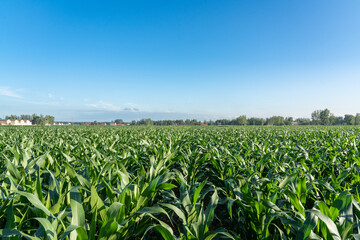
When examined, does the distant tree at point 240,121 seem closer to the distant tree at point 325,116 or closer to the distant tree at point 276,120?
the distant tree at point 276,120

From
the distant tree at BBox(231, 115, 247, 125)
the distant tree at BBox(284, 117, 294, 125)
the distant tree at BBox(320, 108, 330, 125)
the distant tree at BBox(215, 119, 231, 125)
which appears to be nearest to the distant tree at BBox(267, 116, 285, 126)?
the distant tree at BBox(284, 117, 294, 125)

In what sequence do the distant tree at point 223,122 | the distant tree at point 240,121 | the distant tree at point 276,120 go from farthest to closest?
1. the distant tree at point 276,120
2. the distant tree at point 223,122
3. the distant tree at point 240,121

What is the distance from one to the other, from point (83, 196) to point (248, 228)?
223cm

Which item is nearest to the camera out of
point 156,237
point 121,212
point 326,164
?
point 121,212

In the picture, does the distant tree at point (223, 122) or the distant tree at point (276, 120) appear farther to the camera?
the distant tree at point (276, 120)

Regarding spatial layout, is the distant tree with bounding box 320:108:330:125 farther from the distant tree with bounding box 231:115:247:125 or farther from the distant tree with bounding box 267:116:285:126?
the distant tree with bounding box 231:115:247:125

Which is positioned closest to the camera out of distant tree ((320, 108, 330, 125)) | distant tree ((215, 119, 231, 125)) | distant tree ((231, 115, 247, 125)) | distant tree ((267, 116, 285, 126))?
distant tree ((320, 108, 330, 125))

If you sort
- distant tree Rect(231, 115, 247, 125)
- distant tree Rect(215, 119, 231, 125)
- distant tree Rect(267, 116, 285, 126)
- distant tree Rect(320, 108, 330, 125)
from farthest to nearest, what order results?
distant tree Rect(267, 116, 285, 126)
distant tree Rect(215, 119, 231, 125)
distant tree Rect(231, 115, 247, 125)
distant tree Rect(320, 108, 330, 125)

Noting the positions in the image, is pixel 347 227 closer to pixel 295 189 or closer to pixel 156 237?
pixel 295 189

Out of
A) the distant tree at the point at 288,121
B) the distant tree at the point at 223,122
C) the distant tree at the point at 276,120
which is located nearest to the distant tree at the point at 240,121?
the distant tree at the point at 223,122

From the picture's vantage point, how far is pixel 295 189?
2354 mm

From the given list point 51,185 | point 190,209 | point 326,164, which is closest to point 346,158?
point 326,164

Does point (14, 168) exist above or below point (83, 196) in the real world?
above

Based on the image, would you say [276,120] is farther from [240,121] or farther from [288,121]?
[240,121]
